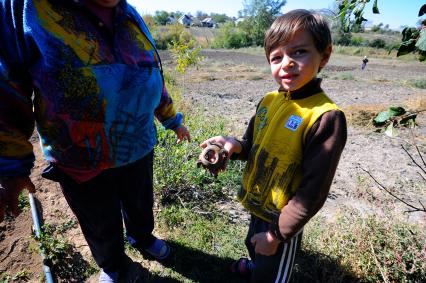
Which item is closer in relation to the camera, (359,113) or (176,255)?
(176,255)

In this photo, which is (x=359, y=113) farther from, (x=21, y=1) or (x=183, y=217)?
(x=21, y=1)

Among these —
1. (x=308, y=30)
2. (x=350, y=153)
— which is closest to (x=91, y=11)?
(x=308, y=30)

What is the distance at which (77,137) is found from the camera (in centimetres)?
145

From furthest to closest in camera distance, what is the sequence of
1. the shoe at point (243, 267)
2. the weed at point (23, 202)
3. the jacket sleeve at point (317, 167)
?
the weed at point (23, 202)
the shoe at point (243, 267)
the jacket sleeve at point (317, 167)

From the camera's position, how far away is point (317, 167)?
1.22 metres

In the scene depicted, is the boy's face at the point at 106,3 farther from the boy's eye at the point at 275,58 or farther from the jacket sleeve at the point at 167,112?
the boy's eye at the point at 275,58

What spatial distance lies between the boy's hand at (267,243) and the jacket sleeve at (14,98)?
46.4 inches

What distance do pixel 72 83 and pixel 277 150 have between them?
0.99 m

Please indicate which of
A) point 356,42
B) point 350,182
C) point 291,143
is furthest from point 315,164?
point 356,42

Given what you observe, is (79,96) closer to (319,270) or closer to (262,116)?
(262,116)

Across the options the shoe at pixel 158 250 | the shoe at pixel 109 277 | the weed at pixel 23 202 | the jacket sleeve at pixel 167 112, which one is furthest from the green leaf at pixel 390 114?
the weed at pixel 23 202

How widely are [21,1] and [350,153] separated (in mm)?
4597

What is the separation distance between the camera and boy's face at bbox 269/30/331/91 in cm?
124

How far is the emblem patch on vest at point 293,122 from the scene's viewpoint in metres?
1.33
